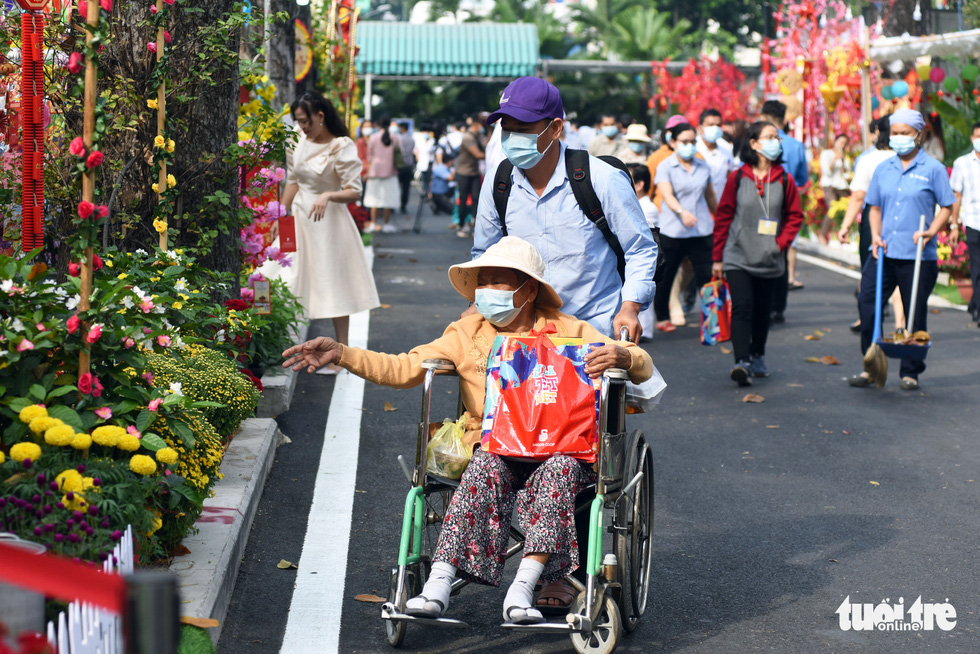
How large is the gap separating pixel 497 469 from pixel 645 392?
69 cm

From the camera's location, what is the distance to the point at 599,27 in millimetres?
49594

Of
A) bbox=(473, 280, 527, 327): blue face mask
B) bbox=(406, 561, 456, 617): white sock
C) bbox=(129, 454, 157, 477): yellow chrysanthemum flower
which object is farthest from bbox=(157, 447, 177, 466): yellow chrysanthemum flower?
bbox=(473, 280, 527, 327): blue face mask

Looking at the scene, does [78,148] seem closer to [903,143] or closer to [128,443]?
[128,443]

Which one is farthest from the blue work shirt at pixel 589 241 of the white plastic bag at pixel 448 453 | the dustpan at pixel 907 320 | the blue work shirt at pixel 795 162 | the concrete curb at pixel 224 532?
the blue work shirt at pixel 795 162

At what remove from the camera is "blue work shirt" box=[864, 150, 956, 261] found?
349 inches

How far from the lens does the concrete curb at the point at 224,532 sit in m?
3.94

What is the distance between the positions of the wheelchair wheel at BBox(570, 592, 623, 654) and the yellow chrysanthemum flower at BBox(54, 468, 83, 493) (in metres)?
1.57

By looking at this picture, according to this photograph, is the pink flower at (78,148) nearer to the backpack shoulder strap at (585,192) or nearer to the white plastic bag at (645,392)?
the backpack shoulder strap at (585,192)

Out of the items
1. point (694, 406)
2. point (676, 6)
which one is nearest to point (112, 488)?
point (694, 406)

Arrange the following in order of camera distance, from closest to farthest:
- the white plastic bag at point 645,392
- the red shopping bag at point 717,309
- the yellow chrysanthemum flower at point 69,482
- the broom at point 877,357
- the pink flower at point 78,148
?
the yellow chrysanthemum flower at point 69,482, the pink flower at point 78,148, the white plastic bag at point 645,392, the broom at point 877,357, the red shopping bag at point 717,309

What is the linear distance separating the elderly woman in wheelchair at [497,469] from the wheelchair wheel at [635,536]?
0.50ft

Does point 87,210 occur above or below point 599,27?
below

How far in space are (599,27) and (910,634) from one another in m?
47.4

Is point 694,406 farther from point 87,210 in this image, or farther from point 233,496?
point 87,210
